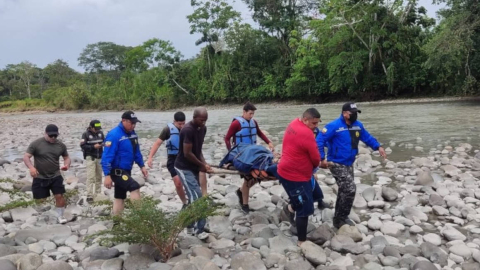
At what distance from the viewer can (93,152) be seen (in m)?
7.33

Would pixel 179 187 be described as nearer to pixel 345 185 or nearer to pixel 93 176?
pixel 93 176

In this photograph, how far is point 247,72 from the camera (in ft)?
159

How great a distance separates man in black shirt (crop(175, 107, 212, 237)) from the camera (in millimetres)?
5254

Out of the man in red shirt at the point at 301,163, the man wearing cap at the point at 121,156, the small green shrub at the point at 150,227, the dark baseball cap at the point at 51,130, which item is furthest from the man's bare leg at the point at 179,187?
the dark baseball cap at the point at 51,130

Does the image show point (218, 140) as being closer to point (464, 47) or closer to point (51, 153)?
point (51, 153)

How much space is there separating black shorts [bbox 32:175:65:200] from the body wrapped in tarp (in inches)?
123


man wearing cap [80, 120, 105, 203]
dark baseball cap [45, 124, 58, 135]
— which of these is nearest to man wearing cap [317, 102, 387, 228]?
man wearing cap [80, 120, 105, 203]

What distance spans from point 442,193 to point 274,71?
41.2 meters

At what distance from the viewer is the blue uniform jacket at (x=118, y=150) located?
5270 mm

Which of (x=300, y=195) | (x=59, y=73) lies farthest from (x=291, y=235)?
(x=59, y=73)

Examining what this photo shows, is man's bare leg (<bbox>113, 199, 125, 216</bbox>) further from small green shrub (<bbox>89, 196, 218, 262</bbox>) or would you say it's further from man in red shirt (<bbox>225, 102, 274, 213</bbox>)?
man in red shirt (<bbox>225, 102, 274, 213</bbox>)

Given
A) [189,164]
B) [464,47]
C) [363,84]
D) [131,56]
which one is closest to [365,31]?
[363,84]

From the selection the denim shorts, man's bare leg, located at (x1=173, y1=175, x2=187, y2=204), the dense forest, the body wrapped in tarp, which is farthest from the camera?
the dense forest

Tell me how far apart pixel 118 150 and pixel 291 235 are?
272 cm
